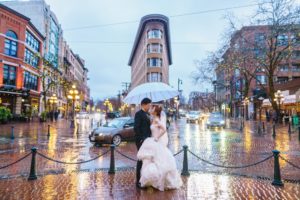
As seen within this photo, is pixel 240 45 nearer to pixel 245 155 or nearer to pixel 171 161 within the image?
pixel 245 155

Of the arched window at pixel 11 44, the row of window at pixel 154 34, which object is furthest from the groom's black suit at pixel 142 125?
the row of window at pixel 154 34

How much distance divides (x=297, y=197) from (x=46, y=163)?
7751mm

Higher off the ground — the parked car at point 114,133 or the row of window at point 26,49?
the row of window at point 26,49

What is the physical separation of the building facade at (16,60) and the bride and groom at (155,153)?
1348 inches

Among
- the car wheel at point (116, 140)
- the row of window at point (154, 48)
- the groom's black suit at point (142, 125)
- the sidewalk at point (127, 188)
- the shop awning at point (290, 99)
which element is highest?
the row of window at point (154, 48)

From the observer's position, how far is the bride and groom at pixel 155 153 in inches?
227

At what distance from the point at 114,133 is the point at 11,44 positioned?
31.0 meters

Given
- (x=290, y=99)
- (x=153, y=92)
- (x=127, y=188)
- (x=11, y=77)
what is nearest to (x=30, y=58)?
(x=11, y=77)

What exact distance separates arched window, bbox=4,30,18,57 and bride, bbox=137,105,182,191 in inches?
1476

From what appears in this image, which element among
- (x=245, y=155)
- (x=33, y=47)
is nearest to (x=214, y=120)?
(x=245, y=155)

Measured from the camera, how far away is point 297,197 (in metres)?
5.61

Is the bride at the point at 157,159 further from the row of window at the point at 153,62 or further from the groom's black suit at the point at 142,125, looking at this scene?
the row of window at the point at 153,62

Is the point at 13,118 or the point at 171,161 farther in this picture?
the point at 13,118

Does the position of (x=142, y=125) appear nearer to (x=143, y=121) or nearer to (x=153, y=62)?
(x=143, y=121)
